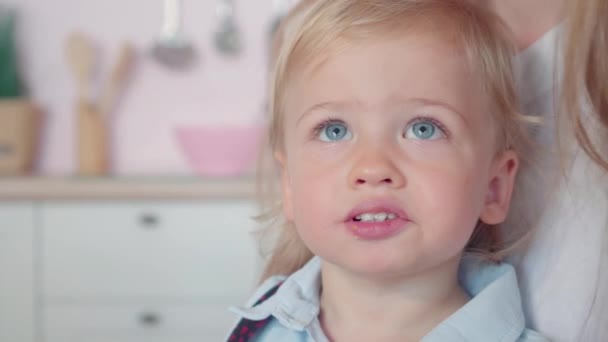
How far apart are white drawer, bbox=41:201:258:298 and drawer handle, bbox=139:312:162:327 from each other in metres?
0.05

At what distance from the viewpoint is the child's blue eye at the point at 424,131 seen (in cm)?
75

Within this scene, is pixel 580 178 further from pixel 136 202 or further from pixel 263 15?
pixel 263 15

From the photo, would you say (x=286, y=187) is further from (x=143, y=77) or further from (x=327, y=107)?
(x=143, y=77)

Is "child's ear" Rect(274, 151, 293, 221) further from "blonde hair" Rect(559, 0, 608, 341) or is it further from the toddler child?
"blonde hair" Rect(559, 0, 608, 341)

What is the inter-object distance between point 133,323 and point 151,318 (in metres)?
0.05

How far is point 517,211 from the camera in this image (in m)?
0.84

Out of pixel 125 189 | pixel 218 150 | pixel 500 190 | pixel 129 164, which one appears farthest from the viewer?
pixel 129 164

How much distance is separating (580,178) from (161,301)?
146cm

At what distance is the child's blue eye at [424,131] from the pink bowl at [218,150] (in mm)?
1465

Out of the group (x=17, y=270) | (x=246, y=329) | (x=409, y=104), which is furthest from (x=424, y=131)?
(x=17, y=270)

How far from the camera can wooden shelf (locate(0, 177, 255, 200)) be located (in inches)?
78.0

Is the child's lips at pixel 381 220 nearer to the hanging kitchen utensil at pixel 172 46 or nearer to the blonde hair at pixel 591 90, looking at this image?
the blonde hair at pixel 591 90

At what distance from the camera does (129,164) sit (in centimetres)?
260

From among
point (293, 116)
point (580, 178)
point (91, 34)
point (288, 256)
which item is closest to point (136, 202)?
point (91, 34)
